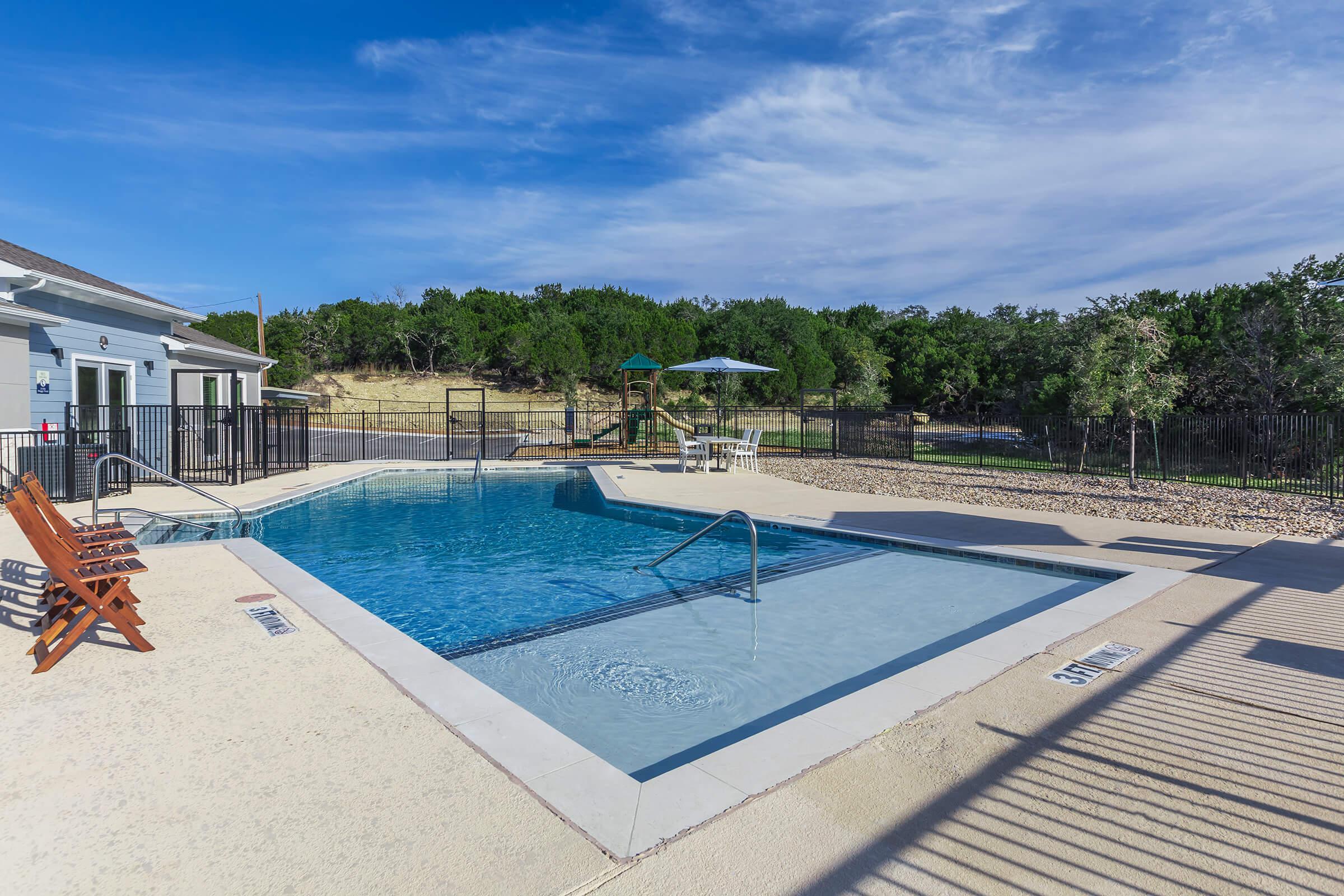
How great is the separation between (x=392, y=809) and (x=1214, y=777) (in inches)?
117

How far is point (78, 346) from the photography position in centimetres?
1177

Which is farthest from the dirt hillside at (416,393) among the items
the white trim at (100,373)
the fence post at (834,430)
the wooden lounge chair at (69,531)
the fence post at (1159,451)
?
the wooden lounge chair at (69,531)

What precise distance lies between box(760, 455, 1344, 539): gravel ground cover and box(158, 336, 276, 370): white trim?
490 inches

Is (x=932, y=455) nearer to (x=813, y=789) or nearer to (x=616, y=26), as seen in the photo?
(x=616, y=26)

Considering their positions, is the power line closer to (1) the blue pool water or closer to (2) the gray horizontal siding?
(2) the gray horizontal siding

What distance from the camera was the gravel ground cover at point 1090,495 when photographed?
9.13m

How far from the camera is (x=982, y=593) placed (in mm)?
6191

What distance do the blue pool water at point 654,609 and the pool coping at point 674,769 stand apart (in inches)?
20.9

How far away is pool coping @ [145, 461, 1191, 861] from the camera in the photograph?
242cm

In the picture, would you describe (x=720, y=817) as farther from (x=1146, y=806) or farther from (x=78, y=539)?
(x=78, y=539)

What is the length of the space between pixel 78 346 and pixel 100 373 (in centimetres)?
79

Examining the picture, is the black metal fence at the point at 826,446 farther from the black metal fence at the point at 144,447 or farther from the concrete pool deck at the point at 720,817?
the concrete pool deck at the point at 720,817

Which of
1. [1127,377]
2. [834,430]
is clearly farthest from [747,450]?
[1127,377]

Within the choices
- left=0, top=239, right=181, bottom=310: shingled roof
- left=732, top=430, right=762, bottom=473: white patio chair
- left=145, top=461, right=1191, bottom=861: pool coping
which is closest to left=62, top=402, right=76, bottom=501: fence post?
left=0, top=239, right=181, bottom=310: shingled roof
